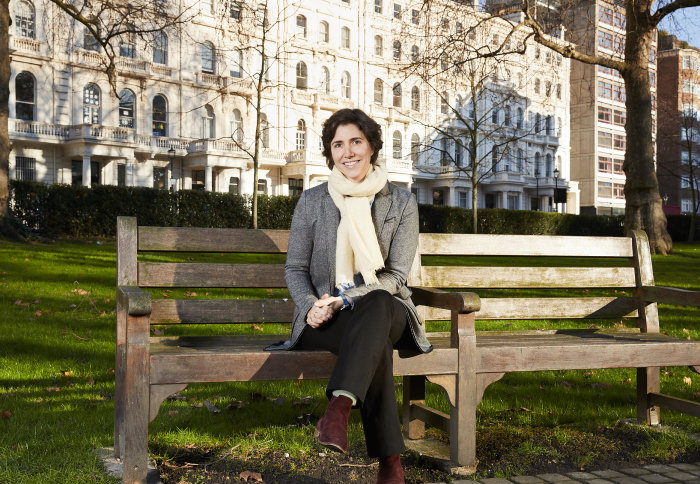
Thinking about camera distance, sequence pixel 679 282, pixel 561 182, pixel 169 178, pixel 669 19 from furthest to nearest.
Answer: pixel 561 182, pixel 169 178, pixel 669 19, pixel 679 282

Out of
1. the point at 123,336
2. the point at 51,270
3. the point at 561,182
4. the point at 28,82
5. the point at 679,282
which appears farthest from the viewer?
the point at 561,182

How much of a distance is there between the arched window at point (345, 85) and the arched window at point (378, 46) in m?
3.01

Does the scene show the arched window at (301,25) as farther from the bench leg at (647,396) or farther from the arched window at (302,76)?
the bench leg at (647,396)

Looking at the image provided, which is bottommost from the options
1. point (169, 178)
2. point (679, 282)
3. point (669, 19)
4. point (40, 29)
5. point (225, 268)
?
point (679, 282)

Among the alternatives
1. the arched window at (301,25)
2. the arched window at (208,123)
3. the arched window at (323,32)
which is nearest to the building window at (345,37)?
the arched window at (323,32)

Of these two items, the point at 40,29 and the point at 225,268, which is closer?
the point at 225,268

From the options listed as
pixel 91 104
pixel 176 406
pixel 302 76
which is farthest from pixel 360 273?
pixel 302 76

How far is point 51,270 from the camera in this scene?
423 inches

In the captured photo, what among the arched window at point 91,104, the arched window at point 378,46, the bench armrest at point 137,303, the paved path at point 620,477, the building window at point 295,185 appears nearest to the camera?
the bench armrest at point 137,303

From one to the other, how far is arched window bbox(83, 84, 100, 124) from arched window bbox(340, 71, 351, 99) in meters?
16.0

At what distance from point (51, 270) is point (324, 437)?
362 inches

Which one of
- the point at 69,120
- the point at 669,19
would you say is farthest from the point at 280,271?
the point at 69,120

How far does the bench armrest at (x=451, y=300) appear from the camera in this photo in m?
3.35

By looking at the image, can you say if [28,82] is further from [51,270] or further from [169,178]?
[51,270]
